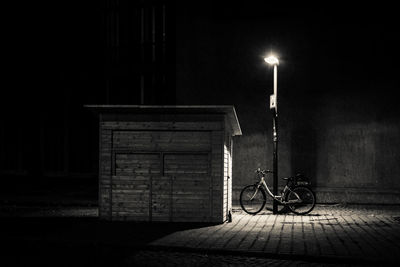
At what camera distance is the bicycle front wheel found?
1504 centimetres

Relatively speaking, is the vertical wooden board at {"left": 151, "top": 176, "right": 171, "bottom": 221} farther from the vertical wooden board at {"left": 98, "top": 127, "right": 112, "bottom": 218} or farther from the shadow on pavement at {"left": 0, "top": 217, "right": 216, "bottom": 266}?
the vertical wooden board at {"left": 98, "top": 127, "right": 112, "bottom": 218}

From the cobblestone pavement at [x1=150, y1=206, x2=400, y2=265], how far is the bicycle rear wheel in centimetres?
42

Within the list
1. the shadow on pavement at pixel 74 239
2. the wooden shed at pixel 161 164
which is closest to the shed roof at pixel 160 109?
the wooden shed at pixel 161 164

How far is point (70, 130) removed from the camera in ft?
77.5

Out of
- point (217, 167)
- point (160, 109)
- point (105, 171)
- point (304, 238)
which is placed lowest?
point (304, 238)

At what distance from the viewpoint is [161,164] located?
13.0 m

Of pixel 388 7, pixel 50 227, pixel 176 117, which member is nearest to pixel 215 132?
pixel 176 117

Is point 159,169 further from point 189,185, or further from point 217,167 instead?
point 217,167

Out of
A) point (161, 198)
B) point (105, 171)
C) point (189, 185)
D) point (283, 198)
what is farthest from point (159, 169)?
point (283, 198)

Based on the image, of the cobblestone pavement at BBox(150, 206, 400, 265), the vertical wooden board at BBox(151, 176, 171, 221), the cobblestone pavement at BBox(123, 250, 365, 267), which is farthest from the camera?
the vertical wooden board at BBox(151, 176, 171, 221)

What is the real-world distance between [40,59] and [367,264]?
19.5 meters

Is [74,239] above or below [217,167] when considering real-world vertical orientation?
below

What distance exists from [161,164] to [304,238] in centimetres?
431

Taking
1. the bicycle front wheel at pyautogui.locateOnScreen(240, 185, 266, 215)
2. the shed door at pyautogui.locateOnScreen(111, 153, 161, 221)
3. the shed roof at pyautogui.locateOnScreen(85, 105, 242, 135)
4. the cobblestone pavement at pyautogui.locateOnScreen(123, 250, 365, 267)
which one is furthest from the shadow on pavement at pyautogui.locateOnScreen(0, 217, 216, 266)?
the bicycle front wheel at pyautogui.locateOnScreen(240, 185, 266, 215)
